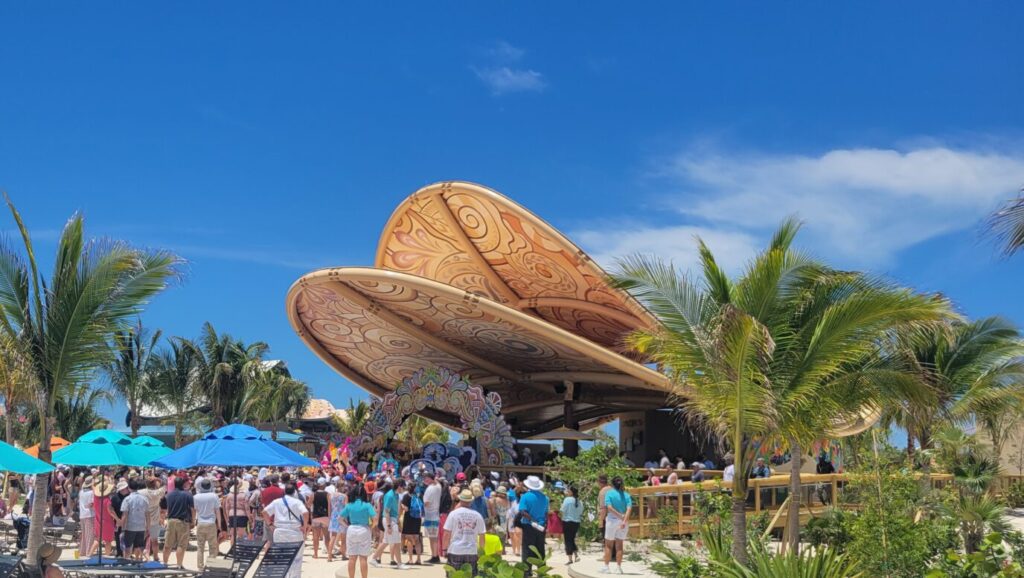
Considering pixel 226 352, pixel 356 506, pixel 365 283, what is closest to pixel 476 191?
pixel 365 283

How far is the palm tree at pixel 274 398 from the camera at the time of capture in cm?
4756

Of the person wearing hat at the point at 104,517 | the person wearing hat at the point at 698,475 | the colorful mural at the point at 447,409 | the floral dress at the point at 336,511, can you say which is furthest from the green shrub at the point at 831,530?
the colorful mural at the point at 447,409

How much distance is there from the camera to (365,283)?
2638 centimetres

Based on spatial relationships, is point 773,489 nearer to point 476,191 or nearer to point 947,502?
point 947,502

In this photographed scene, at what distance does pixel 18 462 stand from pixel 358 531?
4215 millimetres

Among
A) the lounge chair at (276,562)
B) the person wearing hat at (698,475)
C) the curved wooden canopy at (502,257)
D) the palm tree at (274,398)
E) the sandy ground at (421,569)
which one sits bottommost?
the sandy ground at (421,569)

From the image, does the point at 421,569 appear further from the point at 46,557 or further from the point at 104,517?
the point at 46,557

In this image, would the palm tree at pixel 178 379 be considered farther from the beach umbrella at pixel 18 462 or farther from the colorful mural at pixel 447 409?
the beach umbrella at pixel 18 462

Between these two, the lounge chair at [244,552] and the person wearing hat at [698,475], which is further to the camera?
the person wearing hat at [698,475]

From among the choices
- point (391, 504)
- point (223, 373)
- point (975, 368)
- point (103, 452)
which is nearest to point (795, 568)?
point (391, 504)

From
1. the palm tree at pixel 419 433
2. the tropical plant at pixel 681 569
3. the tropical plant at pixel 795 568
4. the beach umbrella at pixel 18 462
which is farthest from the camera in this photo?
the palm tree at pixel 419 433

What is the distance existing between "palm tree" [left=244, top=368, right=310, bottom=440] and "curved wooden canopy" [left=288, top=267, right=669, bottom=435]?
475 inches

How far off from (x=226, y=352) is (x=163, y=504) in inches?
1232

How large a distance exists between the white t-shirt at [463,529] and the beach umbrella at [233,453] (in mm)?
3028
